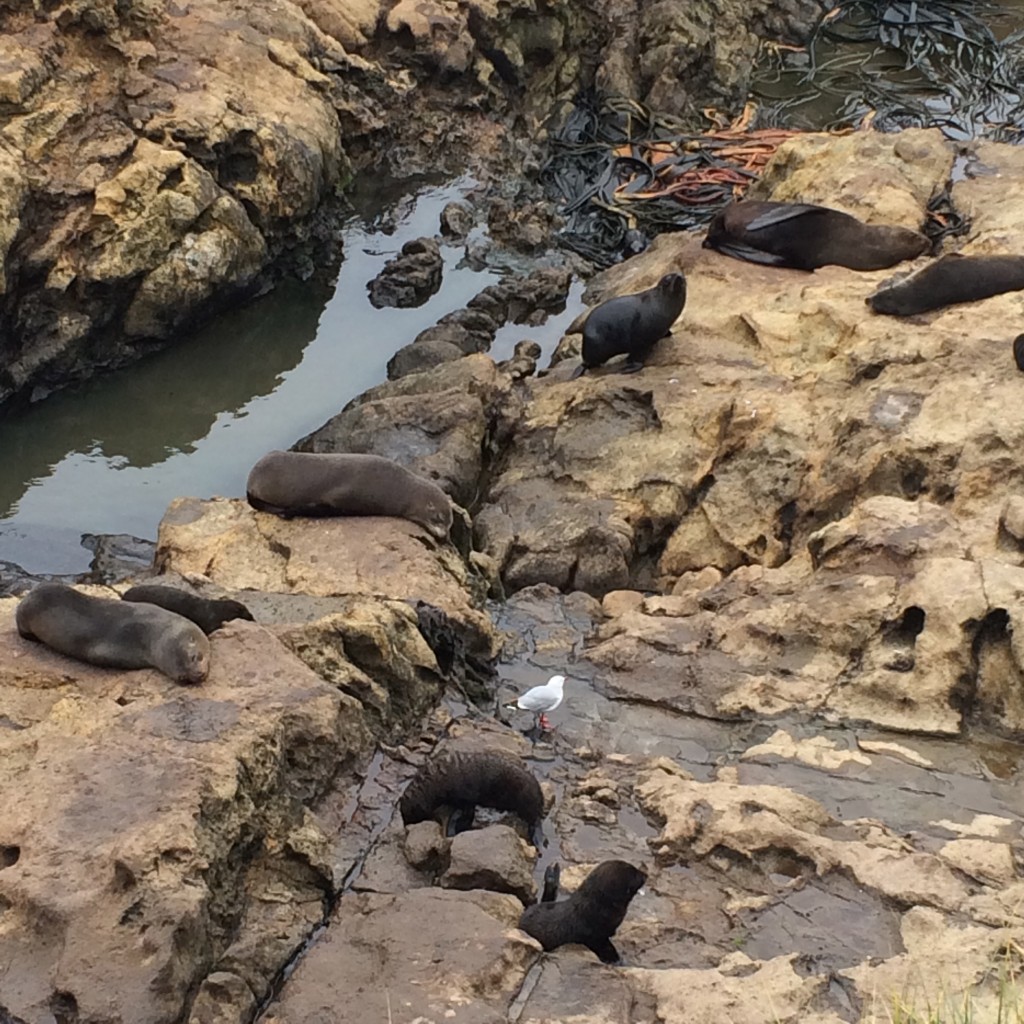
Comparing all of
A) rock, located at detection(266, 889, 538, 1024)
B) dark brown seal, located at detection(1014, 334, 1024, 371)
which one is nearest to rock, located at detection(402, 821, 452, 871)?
rock, located at detection(266, 889, 538, 1024)

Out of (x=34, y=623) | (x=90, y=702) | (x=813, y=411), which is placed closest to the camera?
(x=90, y=702)

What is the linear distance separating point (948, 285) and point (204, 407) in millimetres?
6168

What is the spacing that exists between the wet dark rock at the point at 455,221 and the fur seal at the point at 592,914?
32.8 ft

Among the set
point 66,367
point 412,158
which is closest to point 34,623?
point 66,367

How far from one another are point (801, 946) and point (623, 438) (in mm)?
5140

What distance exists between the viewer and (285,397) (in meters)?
11.3

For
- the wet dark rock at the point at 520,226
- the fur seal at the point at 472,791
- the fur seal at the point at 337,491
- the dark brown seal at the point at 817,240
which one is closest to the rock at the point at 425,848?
the fur seal at the point at 472,791

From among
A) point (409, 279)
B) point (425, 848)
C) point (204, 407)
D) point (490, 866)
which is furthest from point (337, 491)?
point (409, 279)

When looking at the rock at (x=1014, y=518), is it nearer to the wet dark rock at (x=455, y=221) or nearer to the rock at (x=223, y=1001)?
the rock at (x=223, y=1001)

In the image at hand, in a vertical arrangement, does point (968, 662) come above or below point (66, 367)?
below

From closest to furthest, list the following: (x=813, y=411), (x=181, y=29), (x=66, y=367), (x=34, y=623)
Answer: (x=34, y=623) < (x=813, y=411) < (x=66, y=367) < (x=181, y=29)

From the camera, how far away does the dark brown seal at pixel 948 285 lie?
9617 mm

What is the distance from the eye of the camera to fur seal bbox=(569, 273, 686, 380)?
32.9ft

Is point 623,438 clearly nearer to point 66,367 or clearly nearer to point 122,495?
point 122,495
